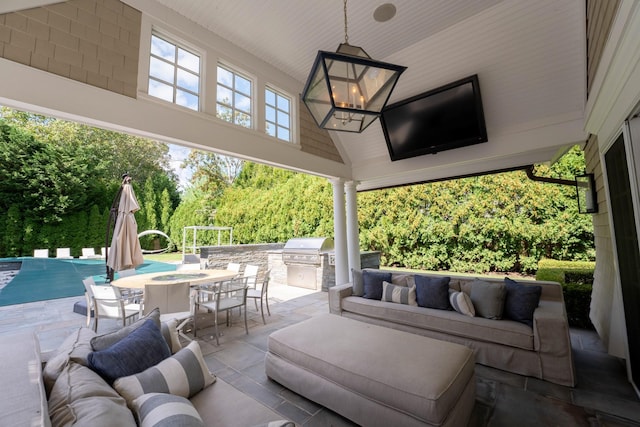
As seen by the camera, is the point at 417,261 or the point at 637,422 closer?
the point at 637,422

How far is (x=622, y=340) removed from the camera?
8.63ft

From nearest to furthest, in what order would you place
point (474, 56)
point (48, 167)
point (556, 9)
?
1. point (556, 9)
2. point (474, 56)
3. point (48, 167)

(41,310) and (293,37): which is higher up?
(293,37)

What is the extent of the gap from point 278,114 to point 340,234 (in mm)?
2944

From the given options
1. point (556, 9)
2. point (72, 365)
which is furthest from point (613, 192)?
point (72, 365)

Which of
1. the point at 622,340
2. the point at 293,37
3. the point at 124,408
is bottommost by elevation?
the point at 622,340

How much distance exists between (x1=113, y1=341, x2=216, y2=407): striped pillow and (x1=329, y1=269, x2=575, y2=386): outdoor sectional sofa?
8.91 ft

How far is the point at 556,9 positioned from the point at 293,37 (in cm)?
337

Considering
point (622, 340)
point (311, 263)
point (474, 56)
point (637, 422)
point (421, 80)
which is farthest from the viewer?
point (311, 263)

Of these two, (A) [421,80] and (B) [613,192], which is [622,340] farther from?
(A) [421,80]

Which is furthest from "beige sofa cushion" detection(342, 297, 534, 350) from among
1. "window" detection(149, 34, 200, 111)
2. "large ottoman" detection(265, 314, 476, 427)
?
"window" detection(149, 34, 200, 111)

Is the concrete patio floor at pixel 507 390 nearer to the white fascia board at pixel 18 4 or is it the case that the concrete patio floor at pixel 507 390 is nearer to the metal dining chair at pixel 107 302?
the metal dining chair at pixel 107 302

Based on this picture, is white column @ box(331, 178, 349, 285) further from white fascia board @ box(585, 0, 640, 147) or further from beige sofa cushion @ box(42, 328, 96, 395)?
beige sofa cushion @ box(42, 328, 96, 395)

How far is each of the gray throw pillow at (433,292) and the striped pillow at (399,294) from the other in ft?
0.27
